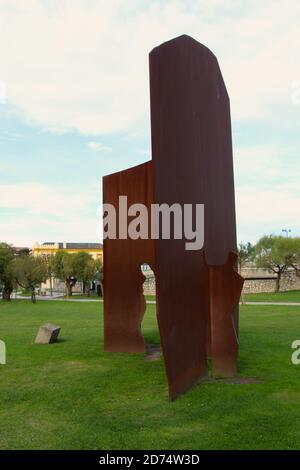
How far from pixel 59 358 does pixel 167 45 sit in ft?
20.7

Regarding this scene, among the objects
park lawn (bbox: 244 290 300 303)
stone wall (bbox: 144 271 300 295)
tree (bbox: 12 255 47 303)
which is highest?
tree (bbox: 12 255 47 303)

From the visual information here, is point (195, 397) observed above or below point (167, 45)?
below

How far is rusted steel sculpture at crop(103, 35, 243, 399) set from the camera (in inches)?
278

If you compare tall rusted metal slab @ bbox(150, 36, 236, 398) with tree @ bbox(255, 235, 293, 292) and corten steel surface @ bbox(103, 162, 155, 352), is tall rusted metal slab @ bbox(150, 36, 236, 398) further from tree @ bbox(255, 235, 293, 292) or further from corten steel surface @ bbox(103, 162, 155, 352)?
tree @ bbox(255, 235, 293, 292)

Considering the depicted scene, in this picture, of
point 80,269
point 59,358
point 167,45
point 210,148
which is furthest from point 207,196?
point 80,269

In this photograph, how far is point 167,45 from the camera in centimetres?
753

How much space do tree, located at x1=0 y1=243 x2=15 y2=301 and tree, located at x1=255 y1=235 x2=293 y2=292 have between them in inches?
834

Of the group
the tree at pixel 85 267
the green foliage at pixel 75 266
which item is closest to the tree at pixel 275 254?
the tree at pixel 85 267

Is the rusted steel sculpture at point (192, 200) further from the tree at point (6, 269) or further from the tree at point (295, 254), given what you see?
the tree at point (295, 254)

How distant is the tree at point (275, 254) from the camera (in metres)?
42.6

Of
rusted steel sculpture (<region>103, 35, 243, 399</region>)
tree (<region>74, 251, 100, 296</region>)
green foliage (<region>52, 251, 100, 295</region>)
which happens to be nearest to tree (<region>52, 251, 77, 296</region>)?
green foliage (<region>52, 251, 100, 295</region>)

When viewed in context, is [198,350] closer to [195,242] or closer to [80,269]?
[195,242]

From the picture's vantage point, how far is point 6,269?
38.1 meters

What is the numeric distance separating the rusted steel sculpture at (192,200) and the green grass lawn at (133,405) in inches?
24.9
